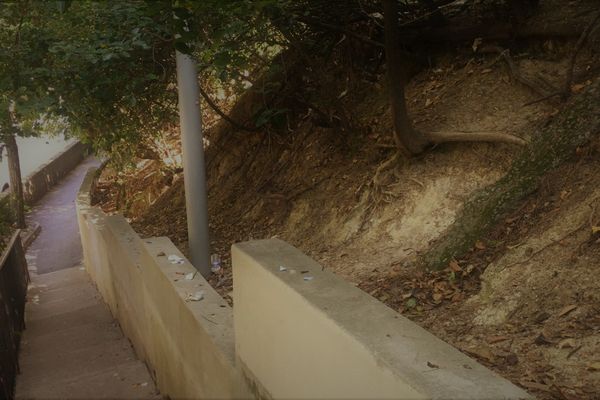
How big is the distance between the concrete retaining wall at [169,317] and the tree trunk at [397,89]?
2387 millimetres

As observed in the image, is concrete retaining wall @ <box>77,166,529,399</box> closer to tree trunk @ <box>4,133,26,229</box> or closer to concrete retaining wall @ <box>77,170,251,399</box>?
concrete retaining wall @ <box>77,170,251,399</box>

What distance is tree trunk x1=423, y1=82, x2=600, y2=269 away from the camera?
4.78 m

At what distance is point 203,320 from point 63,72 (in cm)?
352

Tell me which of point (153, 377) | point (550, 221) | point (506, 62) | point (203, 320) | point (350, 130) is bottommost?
point (153, 377)

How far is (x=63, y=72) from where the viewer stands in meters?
6.60

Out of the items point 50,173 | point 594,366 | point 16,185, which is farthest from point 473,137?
point 50,173

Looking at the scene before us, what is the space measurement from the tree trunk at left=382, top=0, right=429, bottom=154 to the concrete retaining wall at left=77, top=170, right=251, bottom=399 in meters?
2.39

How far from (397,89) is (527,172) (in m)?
1.44

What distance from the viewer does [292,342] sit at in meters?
2.95

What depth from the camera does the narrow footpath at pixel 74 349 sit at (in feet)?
21.7

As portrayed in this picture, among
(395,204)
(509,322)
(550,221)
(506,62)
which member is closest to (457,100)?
(506,62)

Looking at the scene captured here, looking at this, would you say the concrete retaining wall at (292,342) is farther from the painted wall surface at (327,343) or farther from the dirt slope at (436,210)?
the dirt slope at (436,210)

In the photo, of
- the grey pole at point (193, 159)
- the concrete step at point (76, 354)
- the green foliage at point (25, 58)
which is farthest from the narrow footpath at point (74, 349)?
the green foliage at point (25, 58)

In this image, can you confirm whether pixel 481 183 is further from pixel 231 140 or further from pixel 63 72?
pixel 231 140
